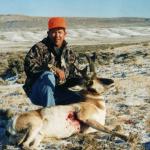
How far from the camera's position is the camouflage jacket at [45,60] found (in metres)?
8.52

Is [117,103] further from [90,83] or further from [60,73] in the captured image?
[60,73]

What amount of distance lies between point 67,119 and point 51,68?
1180 millimetres

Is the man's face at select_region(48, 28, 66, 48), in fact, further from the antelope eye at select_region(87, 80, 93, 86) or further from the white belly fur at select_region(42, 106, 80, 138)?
the white belly fur at select_region(42, 106, 80, 138)

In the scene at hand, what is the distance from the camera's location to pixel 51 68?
8.43 m

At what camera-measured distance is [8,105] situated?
11.1m

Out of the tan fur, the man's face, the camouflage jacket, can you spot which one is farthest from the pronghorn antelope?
the man's face

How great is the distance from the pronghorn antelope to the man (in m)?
0.38

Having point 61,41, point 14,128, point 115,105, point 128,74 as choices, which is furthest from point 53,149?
point 128,74

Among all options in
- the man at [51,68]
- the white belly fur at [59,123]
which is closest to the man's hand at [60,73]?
the man at [51,68]

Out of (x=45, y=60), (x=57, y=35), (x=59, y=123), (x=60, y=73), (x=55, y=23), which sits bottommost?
(x=59, y=123)

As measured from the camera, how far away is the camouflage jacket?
8523mm

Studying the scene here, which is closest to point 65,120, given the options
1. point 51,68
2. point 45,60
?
point 51,68

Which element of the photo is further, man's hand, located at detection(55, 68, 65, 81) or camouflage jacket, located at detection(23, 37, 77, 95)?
camouflage jacket, located at detection(23, 37, 77, 95)

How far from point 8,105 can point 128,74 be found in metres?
5.10
